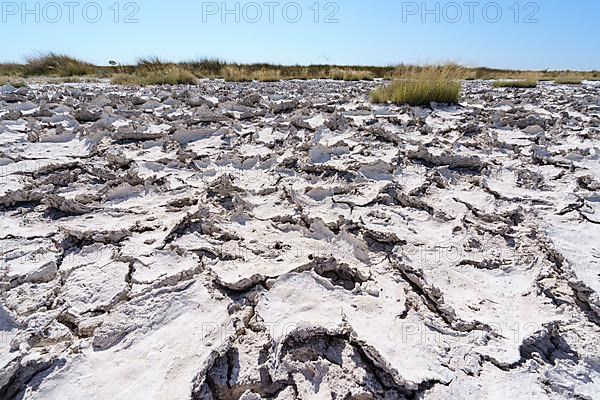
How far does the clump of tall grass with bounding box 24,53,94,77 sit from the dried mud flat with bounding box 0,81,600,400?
24.0ft

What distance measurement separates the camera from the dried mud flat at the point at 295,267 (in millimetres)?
993

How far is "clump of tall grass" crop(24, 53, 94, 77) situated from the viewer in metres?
9.08

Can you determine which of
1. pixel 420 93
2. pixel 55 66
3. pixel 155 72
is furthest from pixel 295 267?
pixel 55 66

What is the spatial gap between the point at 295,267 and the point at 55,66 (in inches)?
412

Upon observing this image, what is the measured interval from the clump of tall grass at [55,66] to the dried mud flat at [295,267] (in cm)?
733

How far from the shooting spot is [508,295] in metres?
1.32

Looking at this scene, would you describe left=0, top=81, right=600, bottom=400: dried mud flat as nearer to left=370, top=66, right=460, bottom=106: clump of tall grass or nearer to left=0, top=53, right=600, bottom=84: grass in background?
left=370, top=66, right=460, bottom=106: clump of tall grass

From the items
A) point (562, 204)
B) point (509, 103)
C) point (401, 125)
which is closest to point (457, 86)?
point (509, 103)

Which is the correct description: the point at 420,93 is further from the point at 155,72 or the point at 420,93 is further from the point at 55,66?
the point at 55,66

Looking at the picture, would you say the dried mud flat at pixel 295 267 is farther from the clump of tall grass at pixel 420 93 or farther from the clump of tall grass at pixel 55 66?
the clump of tall grass at pixel 55 66

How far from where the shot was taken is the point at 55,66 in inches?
371

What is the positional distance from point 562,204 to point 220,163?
1.93 metres

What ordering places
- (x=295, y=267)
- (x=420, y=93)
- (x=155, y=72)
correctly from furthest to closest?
(x=155, y=72), (x=420, y=93), (x=295, y=267)

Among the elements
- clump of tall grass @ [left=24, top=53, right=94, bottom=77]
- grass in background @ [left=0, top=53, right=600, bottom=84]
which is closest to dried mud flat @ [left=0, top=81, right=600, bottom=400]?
grass in background @ [left=0, top=53, right=600, bottom=84]
